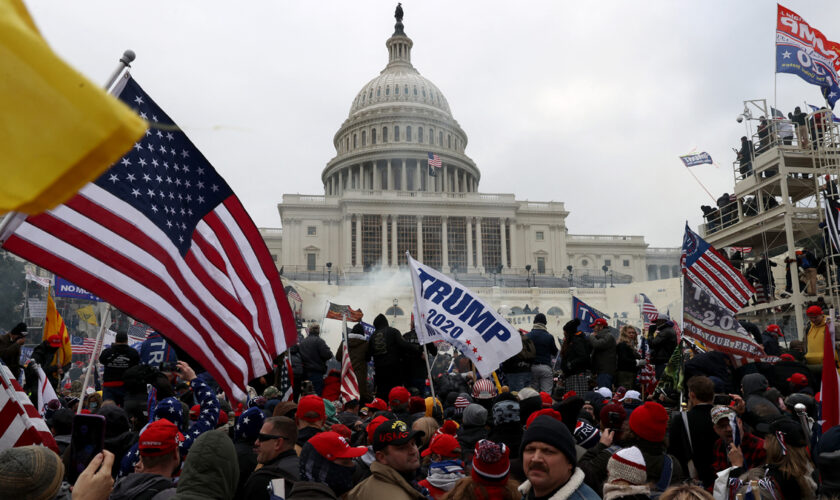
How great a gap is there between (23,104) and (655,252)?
298 ft

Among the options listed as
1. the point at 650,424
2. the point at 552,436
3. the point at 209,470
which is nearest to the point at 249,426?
the point at 209,470

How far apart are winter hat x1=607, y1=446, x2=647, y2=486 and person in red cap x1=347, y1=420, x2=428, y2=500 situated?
99cm

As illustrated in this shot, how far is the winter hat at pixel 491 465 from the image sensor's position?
10.7 ft

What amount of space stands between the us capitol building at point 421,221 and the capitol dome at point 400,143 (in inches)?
5.2

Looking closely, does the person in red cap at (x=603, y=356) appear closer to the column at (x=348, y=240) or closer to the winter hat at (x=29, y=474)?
the winter hat at (x=29, y=474)

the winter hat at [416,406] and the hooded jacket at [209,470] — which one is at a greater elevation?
the hooded jacket at [209,470]

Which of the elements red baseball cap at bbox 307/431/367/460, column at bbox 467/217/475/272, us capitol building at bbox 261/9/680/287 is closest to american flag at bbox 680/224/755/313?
red baseball cap at bbox 307/431/367/460

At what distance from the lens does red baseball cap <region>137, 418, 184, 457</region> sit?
3.49 m

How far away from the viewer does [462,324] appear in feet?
26.5

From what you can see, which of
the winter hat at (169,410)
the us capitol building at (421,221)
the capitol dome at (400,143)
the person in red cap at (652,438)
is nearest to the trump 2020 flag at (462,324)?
the winter hat at (169,410)

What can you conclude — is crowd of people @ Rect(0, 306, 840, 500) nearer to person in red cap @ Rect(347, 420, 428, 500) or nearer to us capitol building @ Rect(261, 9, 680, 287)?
person in red cap @ Rect(347, 420, 428, 500)

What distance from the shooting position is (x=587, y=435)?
483 cm

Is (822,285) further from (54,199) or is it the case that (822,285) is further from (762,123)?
(54,199)

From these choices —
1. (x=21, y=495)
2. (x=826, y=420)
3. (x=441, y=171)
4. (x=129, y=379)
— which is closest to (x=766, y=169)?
(x=826, y=420)
